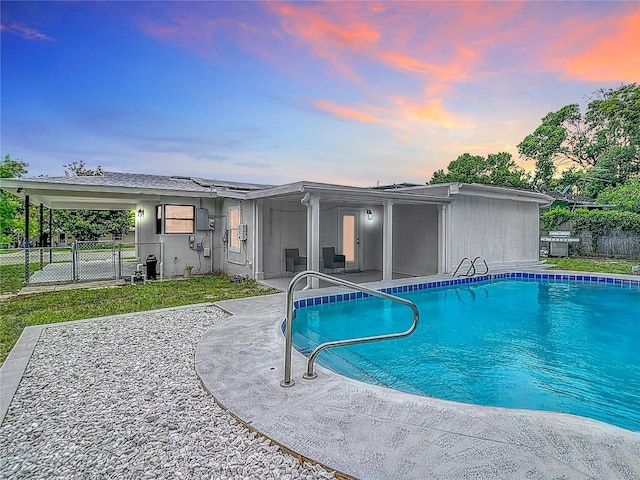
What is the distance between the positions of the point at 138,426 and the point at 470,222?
11.4 meters

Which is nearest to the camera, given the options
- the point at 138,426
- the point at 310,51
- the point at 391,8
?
the point at 138,426

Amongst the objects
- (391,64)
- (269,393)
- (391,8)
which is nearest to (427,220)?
(391,64)

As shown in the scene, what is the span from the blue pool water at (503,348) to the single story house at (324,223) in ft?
8.75

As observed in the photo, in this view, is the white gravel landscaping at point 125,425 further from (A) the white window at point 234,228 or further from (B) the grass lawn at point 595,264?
(B) the grass lawn at point 595,264

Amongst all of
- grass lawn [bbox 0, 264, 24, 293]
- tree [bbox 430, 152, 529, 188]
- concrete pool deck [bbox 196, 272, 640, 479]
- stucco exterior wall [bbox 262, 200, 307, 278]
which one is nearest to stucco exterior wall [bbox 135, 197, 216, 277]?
stucco exterior wall [bbox 262, 200, 307, 278]

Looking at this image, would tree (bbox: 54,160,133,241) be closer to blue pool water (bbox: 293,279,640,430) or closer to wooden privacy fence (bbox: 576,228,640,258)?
blue pool water (bbox: 293,279,640,430)

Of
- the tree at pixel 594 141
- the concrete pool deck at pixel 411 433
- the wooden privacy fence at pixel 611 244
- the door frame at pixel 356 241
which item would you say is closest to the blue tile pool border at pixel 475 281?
the door frame at pixel 356 241

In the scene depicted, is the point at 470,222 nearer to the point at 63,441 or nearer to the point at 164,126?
the point at 63,441

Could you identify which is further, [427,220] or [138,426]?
[427,220]

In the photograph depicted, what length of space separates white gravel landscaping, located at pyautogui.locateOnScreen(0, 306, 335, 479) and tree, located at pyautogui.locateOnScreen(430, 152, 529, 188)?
91.6 feet

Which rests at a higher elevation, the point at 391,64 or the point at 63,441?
the point at 391,64

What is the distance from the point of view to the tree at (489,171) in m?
27.8

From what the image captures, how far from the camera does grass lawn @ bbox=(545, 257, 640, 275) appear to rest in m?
12.7

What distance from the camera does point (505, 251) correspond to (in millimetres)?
13172
